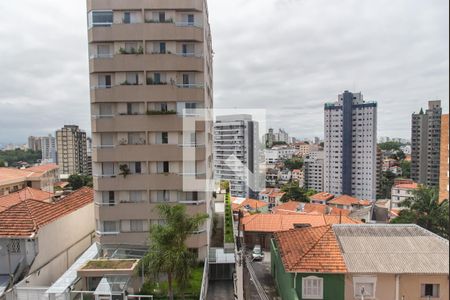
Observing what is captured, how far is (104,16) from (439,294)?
2313cm

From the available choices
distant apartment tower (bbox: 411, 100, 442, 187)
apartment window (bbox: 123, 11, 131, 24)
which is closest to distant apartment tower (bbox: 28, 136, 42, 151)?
apartment window (bbox: 123, 11, 131, 24)

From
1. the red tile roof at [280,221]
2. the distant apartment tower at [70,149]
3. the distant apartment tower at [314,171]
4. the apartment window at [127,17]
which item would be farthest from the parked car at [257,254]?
the distant apartment tower at [70,149]

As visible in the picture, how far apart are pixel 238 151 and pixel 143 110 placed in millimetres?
56854

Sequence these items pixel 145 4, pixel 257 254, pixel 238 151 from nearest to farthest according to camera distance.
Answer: pixel 145 4
pixel 257 254
pixel 238 151

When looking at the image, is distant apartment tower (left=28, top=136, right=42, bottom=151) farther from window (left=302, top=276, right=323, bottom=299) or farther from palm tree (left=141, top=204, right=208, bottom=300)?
window (left=302, top=276, right=323, bottom=299)

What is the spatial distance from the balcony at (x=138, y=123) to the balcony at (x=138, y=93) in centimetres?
105

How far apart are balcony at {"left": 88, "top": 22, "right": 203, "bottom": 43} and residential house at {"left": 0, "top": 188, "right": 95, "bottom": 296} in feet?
35.3

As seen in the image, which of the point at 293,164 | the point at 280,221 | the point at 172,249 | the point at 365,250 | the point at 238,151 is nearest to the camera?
the point at 172,249

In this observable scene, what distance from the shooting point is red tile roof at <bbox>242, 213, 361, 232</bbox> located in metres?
29.1

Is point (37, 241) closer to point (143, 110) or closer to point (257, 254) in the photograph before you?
point (143, 110)

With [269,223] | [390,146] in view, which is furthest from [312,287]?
[390,146]

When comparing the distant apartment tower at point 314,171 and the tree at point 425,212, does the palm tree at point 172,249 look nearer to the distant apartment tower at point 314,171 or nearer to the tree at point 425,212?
the tree at point 425,212

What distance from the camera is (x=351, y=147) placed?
73062mm

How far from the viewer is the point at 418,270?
1388cm
